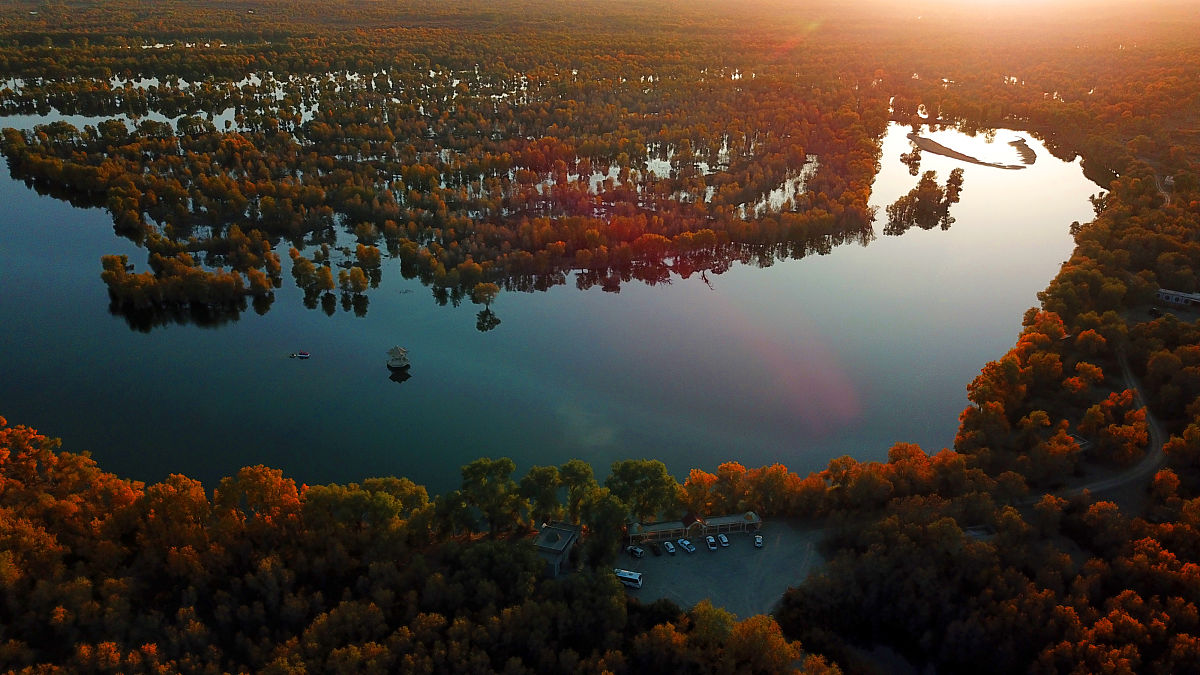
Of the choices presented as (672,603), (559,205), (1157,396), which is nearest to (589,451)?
(672,603)

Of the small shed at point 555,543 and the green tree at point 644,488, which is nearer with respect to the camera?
the small shed at point 555,543

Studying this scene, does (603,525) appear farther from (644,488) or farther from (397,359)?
(397,359)

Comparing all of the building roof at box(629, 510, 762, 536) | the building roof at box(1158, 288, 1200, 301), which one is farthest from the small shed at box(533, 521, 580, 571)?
the building roof at box(1158, 288, 1200, 301)

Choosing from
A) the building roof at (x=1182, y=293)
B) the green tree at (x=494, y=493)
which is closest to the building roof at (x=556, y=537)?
the green tree at (x=494, y=493)

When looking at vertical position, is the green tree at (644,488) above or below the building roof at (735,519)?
above

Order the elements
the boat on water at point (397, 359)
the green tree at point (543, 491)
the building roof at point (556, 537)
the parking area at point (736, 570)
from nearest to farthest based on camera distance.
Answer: the parking area at point (736, 570) → the building roof at point (556, 537) → the green tree at point (543, 491) → the boat on water at point (397, 359)

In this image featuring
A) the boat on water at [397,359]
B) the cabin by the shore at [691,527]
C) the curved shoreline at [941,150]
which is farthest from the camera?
the curved shoreline at [941,150]

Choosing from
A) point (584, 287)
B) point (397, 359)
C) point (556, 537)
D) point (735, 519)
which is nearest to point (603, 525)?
point (556, 537)

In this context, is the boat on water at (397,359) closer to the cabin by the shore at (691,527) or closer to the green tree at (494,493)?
the green tree at (494,493)

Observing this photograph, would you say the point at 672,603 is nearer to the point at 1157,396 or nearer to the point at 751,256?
the point at 1157,396
